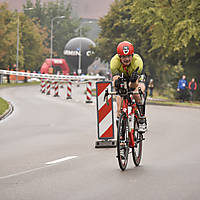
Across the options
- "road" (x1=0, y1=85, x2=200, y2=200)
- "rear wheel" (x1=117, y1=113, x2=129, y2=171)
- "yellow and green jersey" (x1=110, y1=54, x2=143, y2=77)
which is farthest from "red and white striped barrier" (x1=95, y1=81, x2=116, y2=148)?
"rear wheel" (x1=117, y1=113, x2=129, y2=171)

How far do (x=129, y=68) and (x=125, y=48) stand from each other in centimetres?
62

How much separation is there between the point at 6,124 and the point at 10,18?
5174cm

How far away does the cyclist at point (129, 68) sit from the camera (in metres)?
Result: 8.60

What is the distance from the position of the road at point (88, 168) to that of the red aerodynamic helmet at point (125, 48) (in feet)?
5.79

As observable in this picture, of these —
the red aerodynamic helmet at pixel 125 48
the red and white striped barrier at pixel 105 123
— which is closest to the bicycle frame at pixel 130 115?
the red aerodynamic helmet at pixel 125 48

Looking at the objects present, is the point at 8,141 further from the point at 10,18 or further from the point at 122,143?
the point at 10,18

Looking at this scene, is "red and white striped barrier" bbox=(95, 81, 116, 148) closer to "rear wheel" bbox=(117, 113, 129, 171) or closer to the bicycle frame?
the bicycle frame

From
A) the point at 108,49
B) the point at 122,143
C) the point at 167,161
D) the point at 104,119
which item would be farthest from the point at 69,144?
the point at 108,49

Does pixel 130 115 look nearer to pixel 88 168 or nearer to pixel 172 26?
pixel 88 168

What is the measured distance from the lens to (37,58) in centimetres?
8019

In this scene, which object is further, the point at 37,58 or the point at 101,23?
the point at 37,58

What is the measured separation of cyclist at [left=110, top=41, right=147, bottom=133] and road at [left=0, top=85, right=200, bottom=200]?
91cm

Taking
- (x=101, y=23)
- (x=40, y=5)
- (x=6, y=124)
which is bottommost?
(x=6, y=124)

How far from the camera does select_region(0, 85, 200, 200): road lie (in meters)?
6.84
